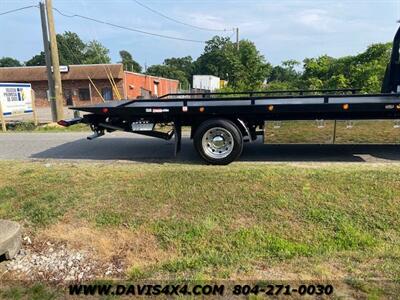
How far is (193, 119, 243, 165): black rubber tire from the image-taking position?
259 inches

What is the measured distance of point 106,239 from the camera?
4.29m

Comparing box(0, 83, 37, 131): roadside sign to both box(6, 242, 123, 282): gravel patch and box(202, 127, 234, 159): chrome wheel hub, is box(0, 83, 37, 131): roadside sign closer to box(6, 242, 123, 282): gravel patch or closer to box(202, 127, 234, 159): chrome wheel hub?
box(202, 127, 234, 159): chrome wheel hub

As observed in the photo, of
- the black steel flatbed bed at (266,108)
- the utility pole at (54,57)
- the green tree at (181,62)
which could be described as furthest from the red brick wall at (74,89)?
the green tree at (181,62)

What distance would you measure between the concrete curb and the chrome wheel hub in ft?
11.3

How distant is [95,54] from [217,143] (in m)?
92.6

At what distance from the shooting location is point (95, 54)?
3634 inches

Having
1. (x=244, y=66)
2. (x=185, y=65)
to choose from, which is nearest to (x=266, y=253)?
(x=244, y=66)

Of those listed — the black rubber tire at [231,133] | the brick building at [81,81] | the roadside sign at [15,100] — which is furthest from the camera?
the brick building at [81,81]

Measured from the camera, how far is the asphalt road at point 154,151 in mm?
7164

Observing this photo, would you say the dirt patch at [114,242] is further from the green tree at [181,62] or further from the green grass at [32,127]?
the green tree at [181,62]

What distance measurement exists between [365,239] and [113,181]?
11.8 feet

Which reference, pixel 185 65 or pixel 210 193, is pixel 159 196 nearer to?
pixel 210 193

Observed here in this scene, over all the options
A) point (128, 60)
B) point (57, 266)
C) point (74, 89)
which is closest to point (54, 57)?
point (57, 266)

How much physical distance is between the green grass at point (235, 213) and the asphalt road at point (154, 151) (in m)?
1.08
